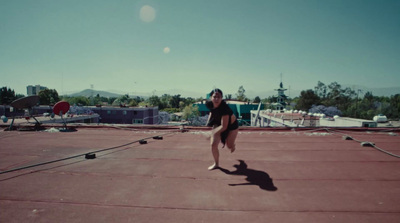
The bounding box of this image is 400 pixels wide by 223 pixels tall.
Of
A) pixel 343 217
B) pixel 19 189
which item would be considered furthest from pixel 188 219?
pixel 19 189

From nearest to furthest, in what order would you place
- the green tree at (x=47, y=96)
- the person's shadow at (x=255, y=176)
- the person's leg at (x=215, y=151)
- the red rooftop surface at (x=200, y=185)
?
the red rooftop surface at (x=200, y=185) < the person's shadow at (x=255, y=176) < the person's leg at (x=215, y=151) < the green tree at (x=47, y=96)

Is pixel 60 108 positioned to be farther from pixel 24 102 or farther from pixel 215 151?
pixel 215 151

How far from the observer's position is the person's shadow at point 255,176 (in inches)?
88.5

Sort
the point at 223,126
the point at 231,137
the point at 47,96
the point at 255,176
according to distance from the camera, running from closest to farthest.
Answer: the point at 255,176 < the point at 223,126 < the point at 231,137 < the point at 47,96

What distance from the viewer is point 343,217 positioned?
5.32 ft

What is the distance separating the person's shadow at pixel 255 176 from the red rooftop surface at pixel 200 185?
0.01 meters

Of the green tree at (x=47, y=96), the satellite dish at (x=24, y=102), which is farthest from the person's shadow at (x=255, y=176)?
the green tree at (x=47, y=96)

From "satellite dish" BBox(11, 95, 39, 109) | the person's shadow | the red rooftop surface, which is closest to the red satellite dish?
"satellite dish" BBox(11, 95, 39, 109)

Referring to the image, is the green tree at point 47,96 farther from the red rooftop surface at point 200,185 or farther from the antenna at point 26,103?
the red rooftop surface at point 200,185

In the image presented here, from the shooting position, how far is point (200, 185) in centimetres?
227

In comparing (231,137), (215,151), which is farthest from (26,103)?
(231,137)

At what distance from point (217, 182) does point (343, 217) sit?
1.27 m

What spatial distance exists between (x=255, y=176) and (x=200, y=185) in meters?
0.79

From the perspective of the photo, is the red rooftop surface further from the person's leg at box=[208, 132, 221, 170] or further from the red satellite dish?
the red satellite dish
